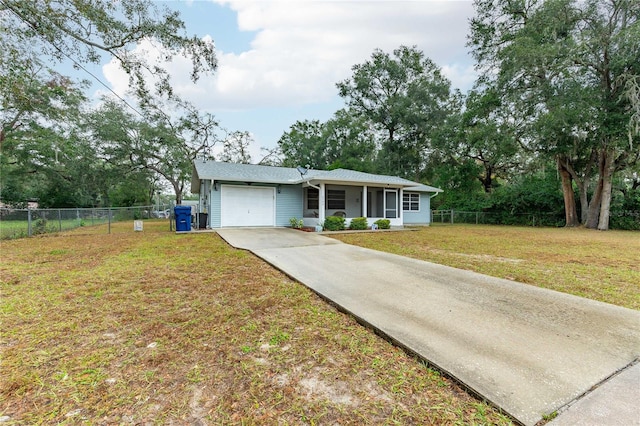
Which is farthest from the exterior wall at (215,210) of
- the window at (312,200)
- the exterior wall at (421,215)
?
the exterior wall at (421,215)

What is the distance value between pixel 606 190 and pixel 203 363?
1978cm

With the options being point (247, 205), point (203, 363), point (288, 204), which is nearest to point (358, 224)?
point (288, 204)

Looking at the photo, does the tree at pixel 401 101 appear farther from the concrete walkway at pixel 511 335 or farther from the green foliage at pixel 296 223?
the concrete walkway at pixel 511 335

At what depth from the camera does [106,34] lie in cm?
715

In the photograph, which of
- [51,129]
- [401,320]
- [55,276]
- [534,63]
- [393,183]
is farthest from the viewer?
[51,129]

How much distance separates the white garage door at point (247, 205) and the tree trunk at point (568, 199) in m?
16.3

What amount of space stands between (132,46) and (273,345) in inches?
373

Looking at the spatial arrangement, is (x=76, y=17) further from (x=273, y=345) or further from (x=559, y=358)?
(x=559, y=358)

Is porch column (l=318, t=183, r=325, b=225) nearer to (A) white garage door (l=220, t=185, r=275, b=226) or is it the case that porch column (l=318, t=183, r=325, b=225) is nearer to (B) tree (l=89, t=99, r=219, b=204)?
(A) white garage door (l=220, t=185, r=275, b=226)

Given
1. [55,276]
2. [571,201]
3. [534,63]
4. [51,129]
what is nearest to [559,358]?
[55,276]

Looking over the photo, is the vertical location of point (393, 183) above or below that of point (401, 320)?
above

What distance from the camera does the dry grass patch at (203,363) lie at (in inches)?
63.2

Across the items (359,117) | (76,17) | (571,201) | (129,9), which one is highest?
(359,117)

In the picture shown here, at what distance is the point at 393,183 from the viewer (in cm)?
1333
